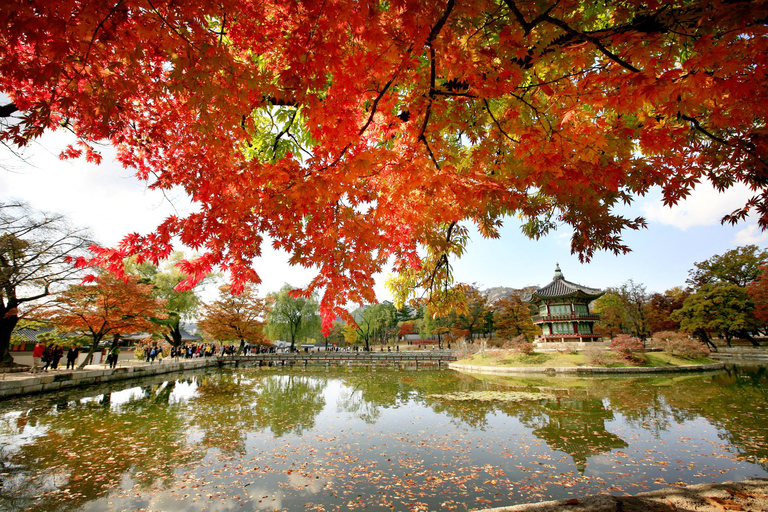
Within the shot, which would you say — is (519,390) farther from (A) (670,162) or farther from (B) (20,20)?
(B) (20,20)

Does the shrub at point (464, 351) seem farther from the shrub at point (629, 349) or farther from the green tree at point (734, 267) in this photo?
the green tree at point (734, 267)

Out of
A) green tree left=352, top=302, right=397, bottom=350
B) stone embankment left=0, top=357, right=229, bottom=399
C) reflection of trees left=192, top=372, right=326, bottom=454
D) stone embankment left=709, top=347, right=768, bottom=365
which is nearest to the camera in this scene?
reflection of trees left=192, top=372, right=326, bottom=454

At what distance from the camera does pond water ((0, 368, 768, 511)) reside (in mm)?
4184

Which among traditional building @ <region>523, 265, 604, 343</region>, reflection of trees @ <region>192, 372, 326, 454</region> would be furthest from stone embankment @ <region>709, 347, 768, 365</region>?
reflection of trees @ <region>192, 372, 326, 454</region>

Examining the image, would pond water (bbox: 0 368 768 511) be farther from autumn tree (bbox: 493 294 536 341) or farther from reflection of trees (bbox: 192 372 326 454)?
autumn tree (bbox: 493 294 536 341)

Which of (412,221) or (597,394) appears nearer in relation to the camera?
(412,221)

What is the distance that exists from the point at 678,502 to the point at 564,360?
18035 millimetres

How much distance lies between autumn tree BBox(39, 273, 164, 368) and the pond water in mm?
3553

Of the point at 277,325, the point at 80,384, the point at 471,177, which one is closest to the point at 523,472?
the point at 471,177

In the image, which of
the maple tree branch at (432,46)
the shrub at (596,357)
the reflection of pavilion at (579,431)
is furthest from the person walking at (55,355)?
the shrub at (596,357)

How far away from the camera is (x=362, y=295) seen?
13.9 ft

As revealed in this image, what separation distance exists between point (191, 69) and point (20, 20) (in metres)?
1.03

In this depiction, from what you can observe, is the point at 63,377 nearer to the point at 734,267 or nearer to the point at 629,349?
the point at 629,349

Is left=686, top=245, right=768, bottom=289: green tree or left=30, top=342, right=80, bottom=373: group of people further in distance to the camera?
left=686, top=245, right=768, bottom=289: green tree
